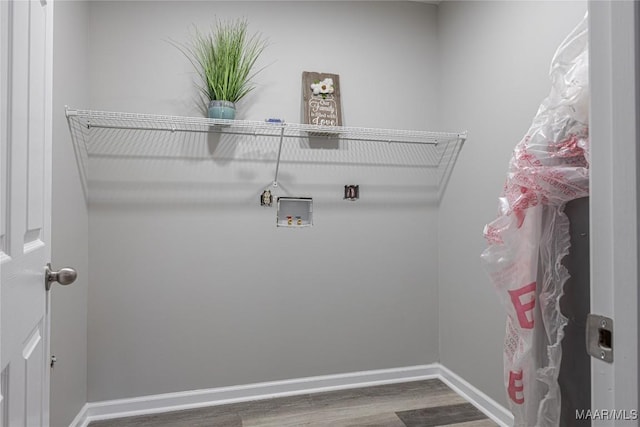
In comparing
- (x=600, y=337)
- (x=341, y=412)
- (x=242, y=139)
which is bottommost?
(x=341, y=412)

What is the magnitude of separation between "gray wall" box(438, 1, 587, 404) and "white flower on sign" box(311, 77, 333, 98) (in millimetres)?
772

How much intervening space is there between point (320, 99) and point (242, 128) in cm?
A: 50

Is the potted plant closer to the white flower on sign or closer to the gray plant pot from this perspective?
the gray plant pot

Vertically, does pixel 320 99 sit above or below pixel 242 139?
above

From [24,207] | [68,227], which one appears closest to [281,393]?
[68,227]

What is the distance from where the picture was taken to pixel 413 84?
2355 mm

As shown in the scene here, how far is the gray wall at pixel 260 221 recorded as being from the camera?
1.94 meters

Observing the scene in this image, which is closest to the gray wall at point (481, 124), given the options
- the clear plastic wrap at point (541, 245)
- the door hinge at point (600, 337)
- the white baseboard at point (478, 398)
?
the white baseboard at point (478, 398)

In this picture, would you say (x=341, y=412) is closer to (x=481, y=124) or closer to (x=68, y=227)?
(x=68, y=227)

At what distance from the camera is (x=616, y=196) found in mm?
481

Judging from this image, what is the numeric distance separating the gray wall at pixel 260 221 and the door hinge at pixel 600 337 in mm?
1730

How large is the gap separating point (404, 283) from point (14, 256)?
2015 millimetres

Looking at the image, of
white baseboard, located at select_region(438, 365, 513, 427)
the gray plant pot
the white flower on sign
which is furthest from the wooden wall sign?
white baseboard, located at select_region(438, 365, 513, 427)

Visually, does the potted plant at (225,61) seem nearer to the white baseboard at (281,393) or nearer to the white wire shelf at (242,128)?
the white wire shelf at (242,128)
